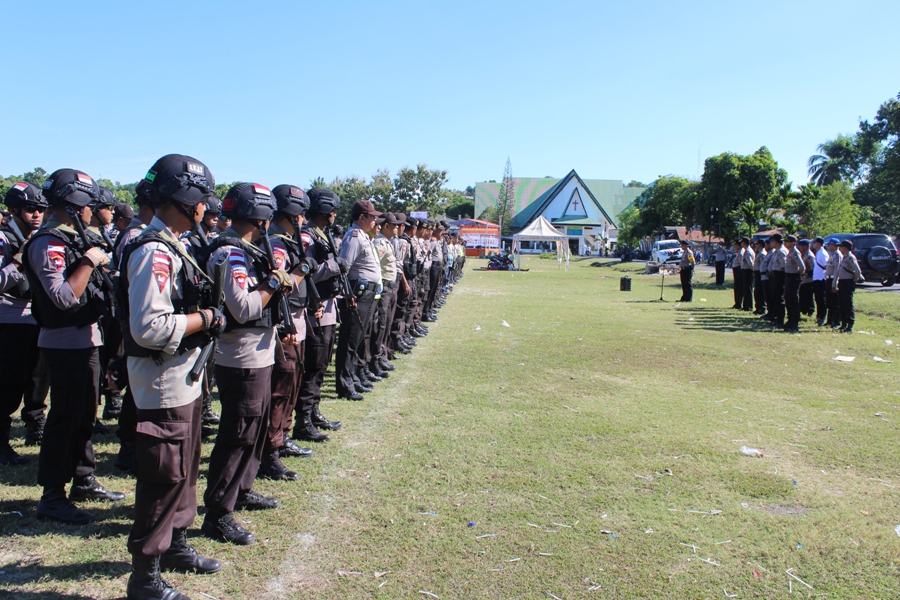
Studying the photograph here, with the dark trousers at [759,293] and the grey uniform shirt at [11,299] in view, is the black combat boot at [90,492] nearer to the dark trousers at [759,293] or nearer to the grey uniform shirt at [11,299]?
the grey uniform shirt at [11,299]

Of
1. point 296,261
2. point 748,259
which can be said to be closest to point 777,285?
point 748,259

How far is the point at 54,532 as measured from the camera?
3.80 metres

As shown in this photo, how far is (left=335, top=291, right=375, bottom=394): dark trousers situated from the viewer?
6980 mm

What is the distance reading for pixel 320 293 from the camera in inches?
226

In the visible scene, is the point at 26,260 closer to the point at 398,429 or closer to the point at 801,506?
the point at 398,429

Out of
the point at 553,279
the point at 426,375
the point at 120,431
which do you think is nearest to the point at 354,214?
the point at 426,375

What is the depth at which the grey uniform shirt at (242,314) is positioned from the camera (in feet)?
11.5

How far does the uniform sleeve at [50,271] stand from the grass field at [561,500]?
53.6 inches

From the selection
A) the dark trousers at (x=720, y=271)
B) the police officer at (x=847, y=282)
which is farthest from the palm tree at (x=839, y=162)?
the police officer at (x=847, y=282)

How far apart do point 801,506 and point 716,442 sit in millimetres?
1321

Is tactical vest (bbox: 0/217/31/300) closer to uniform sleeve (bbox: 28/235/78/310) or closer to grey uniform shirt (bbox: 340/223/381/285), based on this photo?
uniform sleeve (bbox: 28/235/78/310)

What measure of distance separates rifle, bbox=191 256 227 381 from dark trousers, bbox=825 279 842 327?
1354cm

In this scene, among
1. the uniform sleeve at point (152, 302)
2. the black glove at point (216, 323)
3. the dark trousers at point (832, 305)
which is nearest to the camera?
the uniform sleeve at point (152, 302)

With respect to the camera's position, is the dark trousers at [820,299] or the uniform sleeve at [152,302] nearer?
the uniform sleeve at [152,302]
